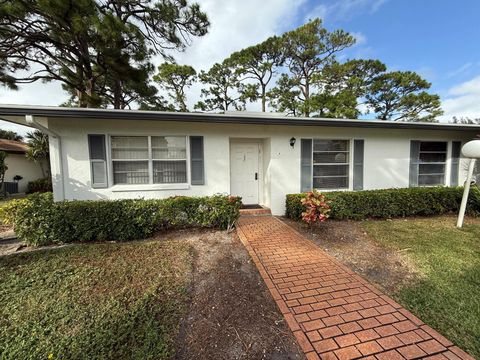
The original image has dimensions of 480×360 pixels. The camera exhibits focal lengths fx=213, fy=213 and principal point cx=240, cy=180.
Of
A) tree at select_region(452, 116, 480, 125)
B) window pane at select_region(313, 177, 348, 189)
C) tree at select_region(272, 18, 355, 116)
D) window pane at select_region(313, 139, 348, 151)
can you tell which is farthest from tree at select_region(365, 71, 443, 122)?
window pane at select_region(313, 177, 348, 189)

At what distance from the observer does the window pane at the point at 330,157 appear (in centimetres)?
656

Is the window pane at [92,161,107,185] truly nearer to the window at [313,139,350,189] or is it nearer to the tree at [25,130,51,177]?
the window at [313,139,350,189]

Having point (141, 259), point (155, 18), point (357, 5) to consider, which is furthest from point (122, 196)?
point (357, 5)

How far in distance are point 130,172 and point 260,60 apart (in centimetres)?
1447

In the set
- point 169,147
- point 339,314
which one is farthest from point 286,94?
point 339,314

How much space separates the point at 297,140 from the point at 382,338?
5.09m

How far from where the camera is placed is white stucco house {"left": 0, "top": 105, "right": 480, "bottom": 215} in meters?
5.22

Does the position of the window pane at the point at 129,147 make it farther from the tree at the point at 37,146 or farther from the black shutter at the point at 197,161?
the tree at the point at 37,146

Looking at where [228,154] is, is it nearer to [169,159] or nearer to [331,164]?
[169,159]

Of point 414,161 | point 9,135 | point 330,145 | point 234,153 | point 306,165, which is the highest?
point 9,135

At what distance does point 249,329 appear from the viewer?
83.7 inches

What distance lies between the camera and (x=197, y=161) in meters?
5.87

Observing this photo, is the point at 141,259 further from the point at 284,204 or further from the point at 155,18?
the point at 155,18

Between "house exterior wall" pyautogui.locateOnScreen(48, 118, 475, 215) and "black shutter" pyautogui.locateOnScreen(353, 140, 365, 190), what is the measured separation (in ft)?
0.62
